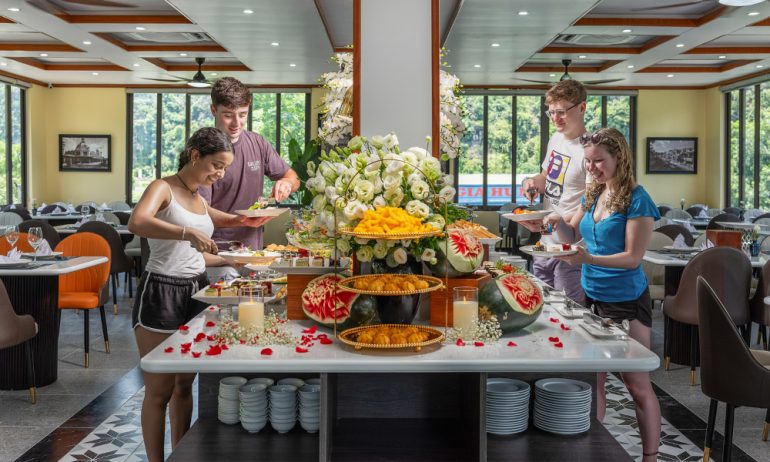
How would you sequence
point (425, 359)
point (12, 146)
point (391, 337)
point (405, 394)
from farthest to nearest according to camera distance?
point (12, 146) → point (405, 394) → point (391, 337) → point (425, 359)

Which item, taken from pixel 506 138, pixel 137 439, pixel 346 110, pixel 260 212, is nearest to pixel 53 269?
pixel 137 439

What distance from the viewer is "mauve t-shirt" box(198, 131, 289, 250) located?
368 cm

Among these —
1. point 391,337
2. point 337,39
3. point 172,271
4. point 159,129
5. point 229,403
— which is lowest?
point 229,403

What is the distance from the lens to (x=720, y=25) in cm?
948

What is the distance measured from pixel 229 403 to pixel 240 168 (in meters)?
1.48

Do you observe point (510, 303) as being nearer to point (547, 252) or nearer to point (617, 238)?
point (547, 252)

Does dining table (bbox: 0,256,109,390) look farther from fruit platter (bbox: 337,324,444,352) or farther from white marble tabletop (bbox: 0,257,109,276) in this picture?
fruit platter (bbox: 337,324,444,352)

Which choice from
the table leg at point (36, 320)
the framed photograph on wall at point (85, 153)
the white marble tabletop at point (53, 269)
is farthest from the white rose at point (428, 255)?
the framed photograph on wall at point (85, 153)

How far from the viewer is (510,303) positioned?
2369 millimetres

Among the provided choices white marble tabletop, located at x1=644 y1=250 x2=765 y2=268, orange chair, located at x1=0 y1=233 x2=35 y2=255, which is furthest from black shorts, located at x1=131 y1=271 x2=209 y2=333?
white marble tabletop, located at x1=644 y1=250 x2=765 y2=268

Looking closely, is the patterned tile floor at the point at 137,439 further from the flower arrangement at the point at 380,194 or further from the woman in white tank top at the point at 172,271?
the flower arrangement at the point at 380,194

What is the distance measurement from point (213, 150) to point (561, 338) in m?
1.57

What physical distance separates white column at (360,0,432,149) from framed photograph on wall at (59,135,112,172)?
14.0 meters

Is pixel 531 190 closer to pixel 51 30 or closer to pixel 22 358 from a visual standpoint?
pixel 22 358
